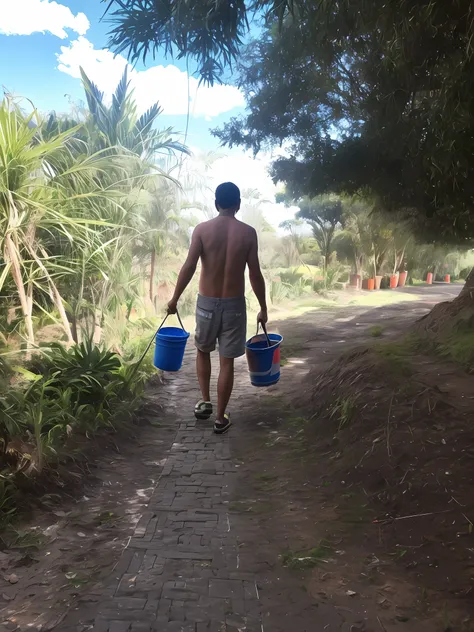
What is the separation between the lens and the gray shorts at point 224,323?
2988 mm

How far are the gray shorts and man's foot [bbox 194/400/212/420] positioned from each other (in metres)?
0.44

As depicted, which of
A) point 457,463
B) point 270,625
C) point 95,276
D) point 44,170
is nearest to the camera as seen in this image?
point 270,625

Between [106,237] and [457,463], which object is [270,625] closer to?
[457,463]

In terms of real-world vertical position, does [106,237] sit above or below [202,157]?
below

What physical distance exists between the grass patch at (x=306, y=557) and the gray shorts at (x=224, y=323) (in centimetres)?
140

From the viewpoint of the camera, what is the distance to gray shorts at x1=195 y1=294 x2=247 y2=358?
299cm

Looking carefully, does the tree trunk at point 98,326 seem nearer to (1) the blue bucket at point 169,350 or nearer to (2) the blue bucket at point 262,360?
(1) the blue bucket at point 169,350

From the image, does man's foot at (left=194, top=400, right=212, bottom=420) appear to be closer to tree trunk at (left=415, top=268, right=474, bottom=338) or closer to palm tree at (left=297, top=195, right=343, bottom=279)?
tree trunk at (left=415, top=268, right=474, bottom=338)

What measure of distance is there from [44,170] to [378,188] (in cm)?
317

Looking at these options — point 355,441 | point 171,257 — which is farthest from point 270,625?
point 171,257

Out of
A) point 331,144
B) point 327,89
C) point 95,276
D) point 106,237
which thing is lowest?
point 95,276

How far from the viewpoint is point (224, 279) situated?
118 inches

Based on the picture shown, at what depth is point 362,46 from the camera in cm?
318

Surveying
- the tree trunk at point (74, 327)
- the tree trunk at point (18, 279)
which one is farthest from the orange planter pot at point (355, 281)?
the tree trunk at point (18, 279)
